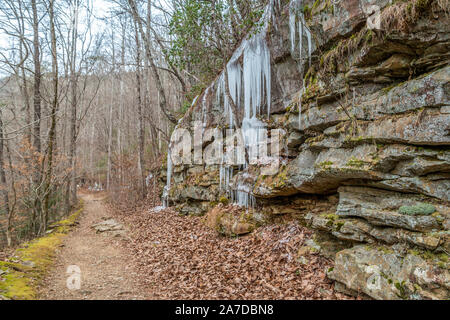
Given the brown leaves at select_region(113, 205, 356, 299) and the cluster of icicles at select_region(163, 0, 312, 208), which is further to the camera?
the cluster of icicles at select_region(163, 0, 312, 208)

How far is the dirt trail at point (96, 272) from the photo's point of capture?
14.9ft

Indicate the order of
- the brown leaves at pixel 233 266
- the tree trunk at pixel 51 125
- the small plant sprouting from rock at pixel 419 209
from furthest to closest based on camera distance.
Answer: the tree trunk at pixel 51 125, the brown leaves at pixel 233 266, the small plant sprouting from rock at pixel 419 209

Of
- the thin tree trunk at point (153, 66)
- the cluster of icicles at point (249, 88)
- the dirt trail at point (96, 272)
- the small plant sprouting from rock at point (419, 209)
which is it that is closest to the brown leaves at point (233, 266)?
the dirt trail at point (96, 272)

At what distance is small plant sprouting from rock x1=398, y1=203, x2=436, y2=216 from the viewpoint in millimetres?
3463

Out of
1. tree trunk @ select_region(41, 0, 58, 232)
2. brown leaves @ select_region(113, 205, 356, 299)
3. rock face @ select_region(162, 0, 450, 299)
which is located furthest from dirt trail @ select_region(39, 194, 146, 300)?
rock face @ select_region(162, 0, 450, 299)

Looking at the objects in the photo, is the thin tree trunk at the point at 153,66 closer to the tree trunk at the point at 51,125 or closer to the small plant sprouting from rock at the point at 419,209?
the tree trunk at the point at 51,125

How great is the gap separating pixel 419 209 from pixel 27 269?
23.9 ft

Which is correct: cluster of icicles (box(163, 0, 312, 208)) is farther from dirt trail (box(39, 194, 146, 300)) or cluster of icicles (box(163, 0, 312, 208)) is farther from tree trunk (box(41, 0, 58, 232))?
tree trunk (box(41, 0, 58, 232))

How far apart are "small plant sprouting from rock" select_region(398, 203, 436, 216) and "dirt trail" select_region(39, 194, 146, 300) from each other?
15.0 ft

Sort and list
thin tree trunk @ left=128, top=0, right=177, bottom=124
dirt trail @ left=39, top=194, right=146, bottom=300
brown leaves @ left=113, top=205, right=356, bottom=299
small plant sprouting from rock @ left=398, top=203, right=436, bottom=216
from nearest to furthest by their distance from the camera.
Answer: small plant sprouting from rock @ left=398, top=203, right=436, bottom=216 → brown leaves @ left=113, top=205, right=356, bottom=299 → dirt trail @ left=39, top=194, right=146, bottom=300 → thin tree trunk @ left=128, top=0, right=177, bottom=124

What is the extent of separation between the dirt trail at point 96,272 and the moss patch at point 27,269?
0.63 ft

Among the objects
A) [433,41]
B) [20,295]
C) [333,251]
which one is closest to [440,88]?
[433,41]

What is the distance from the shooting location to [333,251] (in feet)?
15.0

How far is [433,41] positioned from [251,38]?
4931 mm
